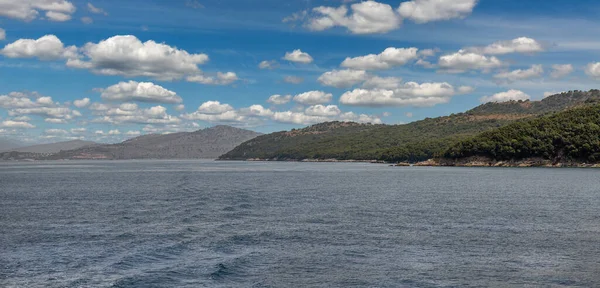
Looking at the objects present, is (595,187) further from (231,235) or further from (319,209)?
(231,235)

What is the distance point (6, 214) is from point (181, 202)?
83.4 feet

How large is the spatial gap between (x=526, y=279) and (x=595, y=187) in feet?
299

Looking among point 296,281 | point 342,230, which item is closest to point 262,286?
point 296,281

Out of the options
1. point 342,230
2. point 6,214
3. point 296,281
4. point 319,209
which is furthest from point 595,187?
point 6,214

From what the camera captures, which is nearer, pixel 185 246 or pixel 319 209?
pixel 185 246

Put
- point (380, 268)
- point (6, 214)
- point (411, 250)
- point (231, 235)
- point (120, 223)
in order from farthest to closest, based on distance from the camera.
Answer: point (6, 214) → point (120, 223) → point (231, 235) → point (411, 250) → point (380, 268)

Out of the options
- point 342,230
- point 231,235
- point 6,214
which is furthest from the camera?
point 6,214

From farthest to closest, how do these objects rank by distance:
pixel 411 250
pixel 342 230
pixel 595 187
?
pixel 595 187 → pixel 342 230 → pixel 411 250

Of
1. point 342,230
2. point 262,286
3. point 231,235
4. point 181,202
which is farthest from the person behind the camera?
point 181,202

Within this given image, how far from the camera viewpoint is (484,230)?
184 feet

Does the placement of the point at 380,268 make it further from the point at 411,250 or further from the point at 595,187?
the point at 595,187

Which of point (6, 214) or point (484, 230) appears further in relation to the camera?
point (6, 214)

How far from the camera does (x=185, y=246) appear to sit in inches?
1875

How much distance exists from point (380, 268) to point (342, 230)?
17987mm
